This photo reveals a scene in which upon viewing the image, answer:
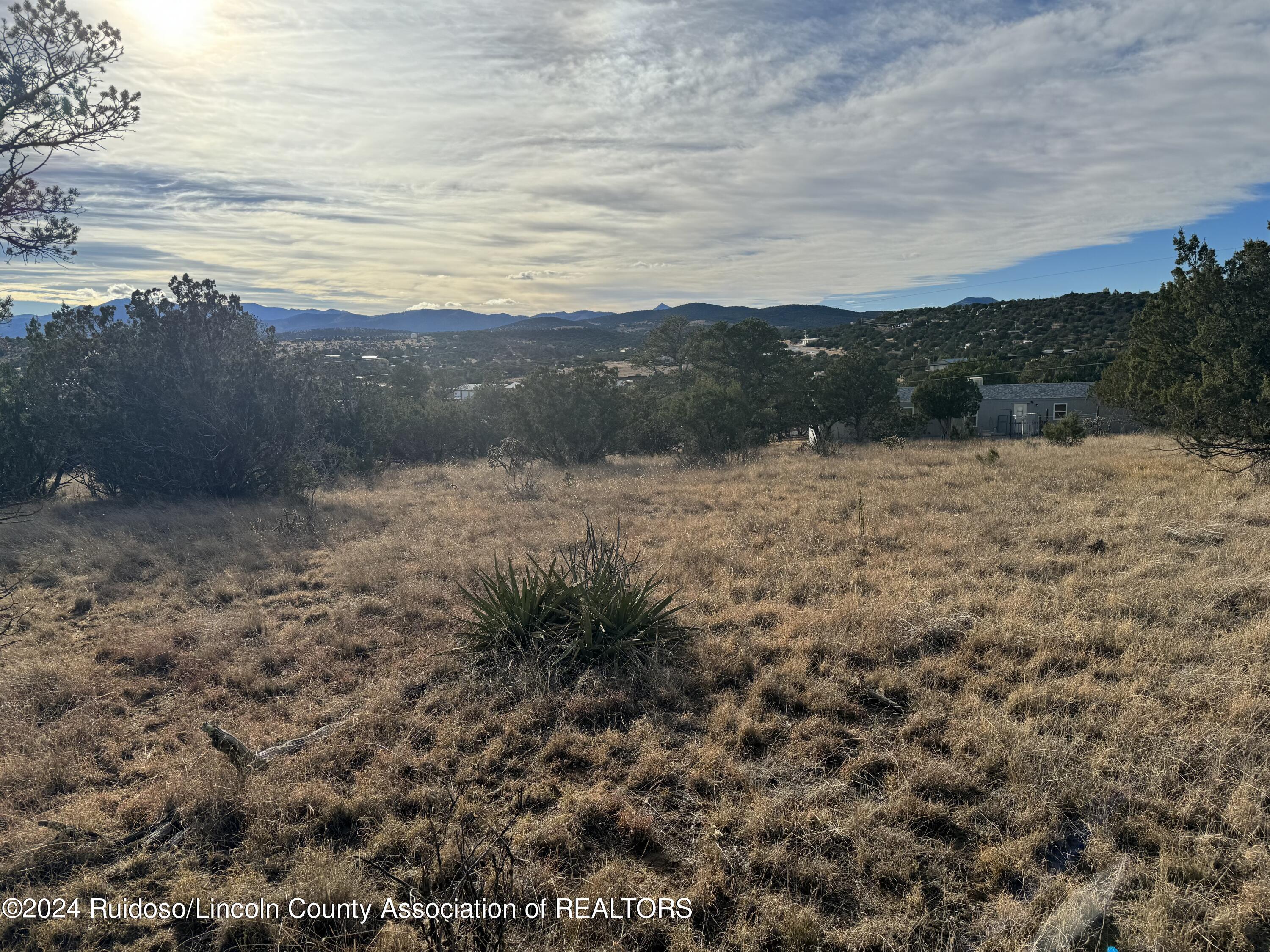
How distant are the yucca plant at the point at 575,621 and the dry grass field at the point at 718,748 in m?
0.25

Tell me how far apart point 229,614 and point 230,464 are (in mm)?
7950

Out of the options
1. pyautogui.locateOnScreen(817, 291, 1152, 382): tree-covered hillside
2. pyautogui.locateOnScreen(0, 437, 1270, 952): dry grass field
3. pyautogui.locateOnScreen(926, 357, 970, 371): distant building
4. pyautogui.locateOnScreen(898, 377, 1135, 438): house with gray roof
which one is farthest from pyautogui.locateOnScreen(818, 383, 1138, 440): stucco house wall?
pyautogui.locateOnScreen(0, 437, 1270, 952): dry grass field

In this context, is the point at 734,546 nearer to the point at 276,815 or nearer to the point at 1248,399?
the point at 276,815

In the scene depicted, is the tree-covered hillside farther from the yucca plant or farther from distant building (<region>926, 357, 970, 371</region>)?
the yucca plant

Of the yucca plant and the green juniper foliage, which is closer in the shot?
the yucca plant

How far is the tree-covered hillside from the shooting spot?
44.4 m

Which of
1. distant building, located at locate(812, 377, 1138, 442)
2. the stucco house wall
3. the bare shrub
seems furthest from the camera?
the stucco house wall

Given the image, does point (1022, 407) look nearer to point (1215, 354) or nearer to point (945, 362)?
Result: point (945, 362)

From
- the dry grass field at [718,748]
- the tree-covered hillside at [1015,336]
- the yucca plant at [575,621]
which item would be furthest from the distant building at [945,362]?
the yucca plant at [575,621]

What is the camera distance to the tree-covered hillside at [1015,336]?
44438mm

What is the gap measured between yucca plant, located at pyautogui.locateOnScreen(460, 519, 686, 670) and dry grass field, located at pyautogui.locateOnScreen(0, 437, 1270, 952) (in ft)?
0.81

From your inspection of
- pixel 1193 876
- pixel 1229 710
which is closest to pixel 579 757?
pixel 1193 876

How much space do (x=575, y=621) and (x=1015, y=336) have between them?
6362 cm

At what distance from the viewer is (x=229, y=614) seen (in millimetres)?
6781
